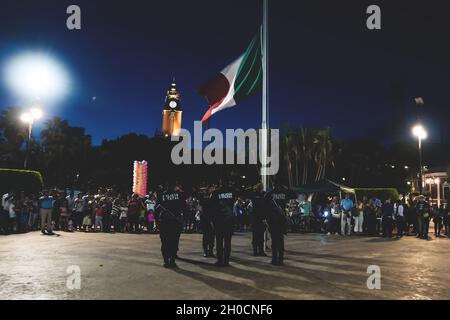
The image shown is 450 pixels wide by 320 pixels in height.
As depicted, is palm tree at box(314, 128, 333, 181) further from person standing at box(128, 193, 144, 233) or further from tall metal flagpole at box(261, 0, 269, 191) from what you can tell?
tall metal flagpole at box(261, 0, 269, 191)

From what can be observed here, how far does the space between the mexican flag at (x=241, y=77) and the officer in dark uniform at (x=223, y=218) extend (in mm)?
3876

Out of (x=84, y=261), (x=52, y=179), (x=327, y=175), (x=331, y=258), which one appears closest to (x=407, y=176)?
(x=327, y=175)

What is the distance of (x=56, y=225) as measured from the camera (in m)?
20.5

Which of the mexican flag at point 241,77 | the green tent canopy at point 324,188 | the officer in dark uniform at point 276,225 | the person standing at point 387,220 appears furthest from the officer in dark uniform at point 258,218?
the green tent canopy at point 324,188

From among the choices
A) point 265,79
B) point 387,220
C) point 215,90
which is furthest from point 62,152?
point 265,79

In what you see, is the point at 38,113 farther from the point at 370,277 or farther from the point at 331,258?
the point at 370,277

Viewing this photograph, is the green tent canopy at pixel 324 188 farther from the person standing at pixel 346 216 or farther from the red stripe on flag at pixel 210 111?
the red stripe on flag at pixel 210 111

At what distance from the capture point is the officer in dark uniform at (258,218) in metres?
10.7

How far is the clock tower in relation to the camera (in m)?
95.6

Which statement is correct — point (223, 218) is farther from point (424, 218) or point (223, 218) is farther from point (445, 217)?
point (445, 217)

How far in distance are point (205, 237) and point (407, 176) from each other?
61051mm

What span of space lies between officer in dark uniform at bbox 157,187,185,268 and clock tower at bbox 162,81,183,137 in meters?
84.9

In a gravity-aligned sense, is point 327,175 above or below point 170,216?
above

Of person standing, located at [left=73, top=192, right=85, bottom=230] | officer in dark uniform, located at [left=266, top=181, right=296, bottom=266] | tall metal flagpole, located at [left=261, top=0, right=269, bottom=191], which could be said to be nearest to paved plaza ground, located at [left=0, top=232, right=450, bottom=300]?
officer in dark uniform, located at [left=266, top=181, right=296, bottom=266]
